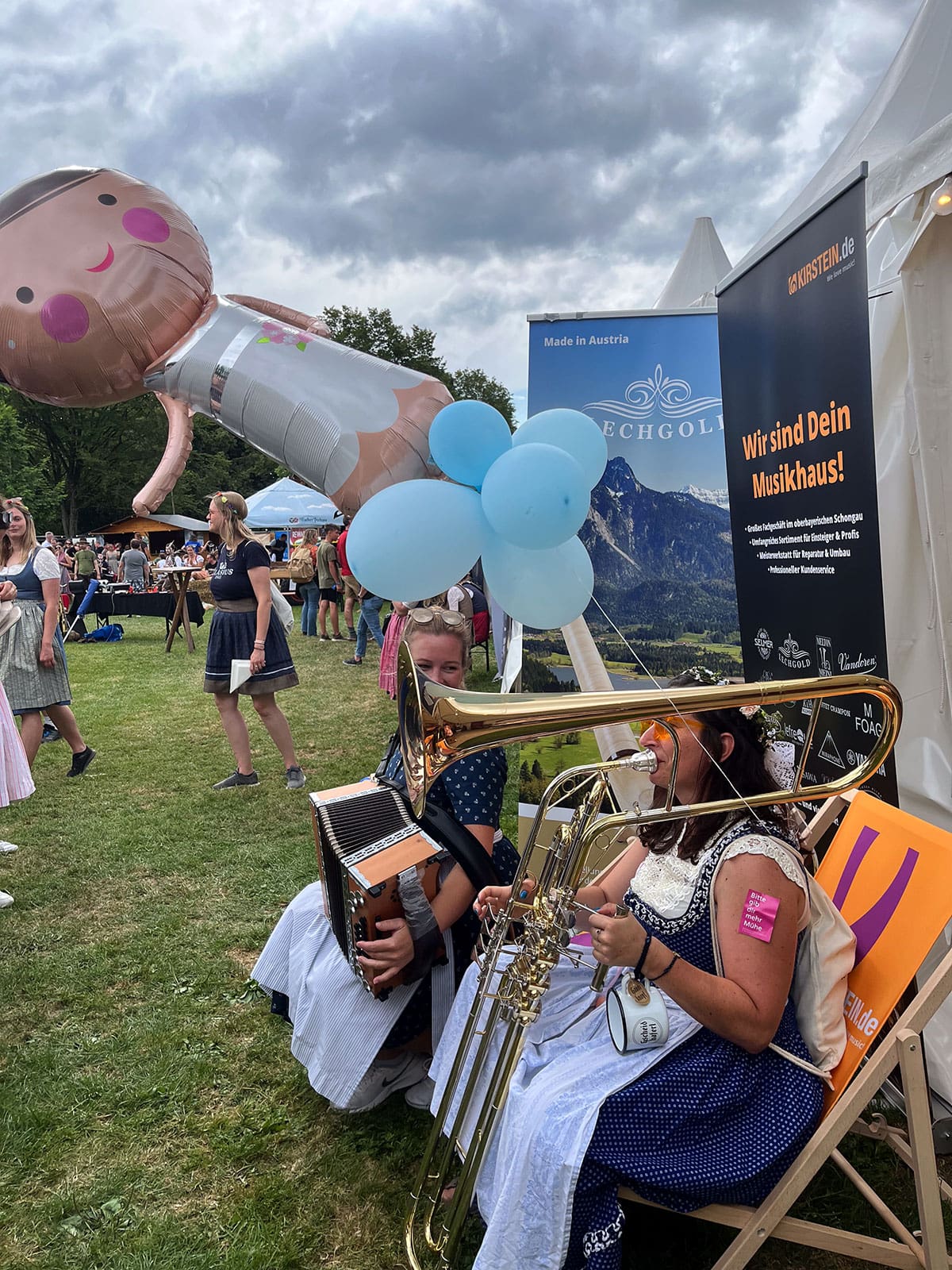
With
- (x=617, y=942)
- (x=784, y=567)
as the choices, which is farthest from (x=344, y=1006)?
(x=784, y=567)

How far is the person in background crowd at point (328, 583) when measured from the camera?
486 inches

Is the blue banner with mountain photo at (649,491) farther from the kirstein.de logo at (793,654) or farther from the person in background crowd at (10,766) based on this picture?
the person in background crowd at (10,766)

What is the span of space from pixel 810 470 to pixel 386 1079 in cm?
230

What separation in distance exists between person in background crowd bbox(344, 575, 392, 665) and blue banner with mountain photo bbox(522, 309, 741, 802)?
6.46 metres

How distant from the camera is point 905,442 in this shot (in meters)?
2.84

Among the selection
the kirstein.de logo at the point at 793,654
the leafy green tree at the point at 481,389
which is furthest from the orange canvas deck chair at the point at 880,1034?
the leafy green tree at the point at 481,389

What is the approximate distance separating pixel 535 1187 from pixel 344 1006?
88 cm

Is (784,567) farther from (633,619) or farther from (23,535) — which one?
(23,535)

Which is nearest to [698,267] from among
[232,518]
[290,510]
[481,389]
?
[232,518]

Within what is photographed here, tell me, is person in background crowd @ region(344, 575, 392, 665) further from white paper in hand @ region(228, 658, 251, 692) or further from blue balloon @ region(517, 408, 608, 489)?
blue balloon @ region(517, 408, 608, 489)

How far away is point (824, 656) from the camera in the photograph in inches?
104

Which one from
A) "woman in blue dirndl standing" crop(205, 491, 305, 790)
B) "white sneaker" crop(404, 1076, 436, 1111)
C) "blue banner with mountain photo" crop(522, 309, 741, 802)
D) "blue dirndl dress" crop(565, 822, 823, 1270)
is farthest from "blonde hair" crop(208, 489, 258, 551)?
"blue dirndl dress" crop(565, 822, 823, 1270)

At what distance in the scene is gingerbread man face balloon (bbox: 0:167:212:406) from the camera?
3.39 meters

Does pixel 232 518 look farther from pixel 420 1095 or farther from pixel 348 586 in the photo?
pixel 348 586
